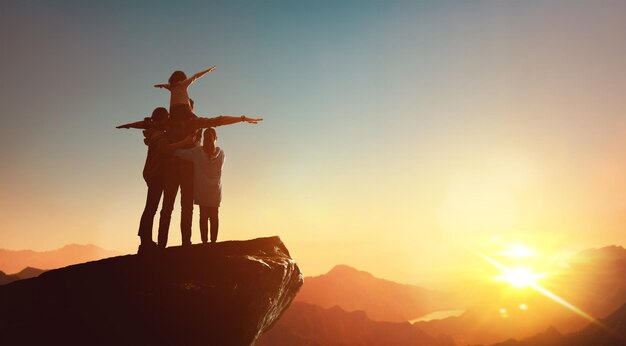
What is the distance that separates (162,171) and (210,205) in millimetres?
1165

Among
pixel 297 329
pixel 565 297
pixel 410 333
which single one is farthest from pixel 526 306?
pixel 297 329

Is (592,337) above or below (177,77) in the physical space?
below

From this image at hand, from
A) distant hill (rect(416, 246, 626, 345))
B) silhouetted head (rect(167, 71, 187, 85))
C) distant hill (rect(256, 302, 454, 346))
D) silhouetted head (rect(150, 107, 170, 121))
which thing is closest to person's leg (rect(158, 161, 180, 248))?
silhouetted head (rect(150, 107, 170, 121))

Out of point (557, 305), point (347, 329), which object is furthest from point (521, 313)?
point (347, 329)

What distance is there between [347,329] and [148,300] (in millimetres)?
129495

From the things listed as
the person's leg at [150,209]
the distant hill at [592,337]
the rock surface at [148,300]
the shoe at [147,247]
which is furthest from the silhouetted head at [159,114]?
the distant hill at [592,337]

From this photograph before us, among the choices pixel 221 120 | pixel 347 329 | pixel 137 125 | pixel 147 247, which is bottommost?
pixel 347 329

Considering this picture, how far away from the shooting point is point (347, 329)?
125 m

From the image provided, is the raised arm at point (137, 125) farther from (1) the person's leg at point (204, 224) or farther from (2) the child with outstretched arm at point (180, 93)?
(1) the person's leg at point (204, 224)

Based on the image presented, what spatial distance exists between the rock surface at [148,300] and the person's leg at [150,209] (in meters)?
0.98

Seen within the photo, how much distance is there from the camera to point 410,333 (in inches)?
4931

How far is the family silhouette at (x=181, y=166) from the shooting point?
7668 mm

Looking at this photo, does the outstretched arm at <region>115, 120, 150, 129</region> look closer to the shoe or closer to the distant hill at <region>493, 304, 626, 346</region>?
the shoe

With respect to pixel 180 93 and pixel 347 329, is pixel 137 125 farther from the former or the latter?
pixel 347 329
